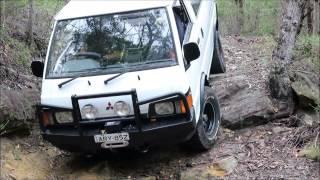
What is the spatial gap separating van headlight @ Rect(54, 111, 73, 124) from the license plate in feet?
1.23

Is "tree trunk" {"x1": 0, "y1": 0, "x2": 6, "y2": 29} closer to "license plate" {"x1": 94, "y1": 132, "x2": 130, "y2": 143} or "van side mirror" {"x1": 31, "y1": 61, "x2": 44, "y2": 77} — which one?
"van side mirror" {"x1": 31, "y1": 61, "x2": 44, "y2": 77}

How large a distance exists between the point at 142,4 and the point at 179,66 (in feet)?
3.21

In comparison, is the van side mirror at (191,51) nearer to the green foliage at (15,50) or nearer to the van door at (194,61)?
the van door at (194,61)

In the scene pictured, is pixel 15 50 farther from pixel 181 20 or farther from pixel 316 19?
pixel 316 19

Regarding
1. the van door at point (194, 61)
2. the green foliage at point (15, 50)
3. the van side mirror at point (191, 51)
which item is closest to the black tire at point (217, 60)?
the van door at point (194, 61)

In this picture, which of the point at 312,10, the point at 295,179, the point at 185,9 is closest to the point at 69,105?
the point at 185,9

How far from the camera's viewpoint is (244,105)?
285 inches

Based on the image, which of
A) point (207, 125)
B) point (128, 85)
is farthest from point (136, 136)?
point (207, 125)

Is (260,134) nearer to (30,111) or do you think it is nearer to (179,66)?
(179,66)

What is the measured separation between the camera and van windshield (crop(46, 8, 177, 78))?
5.73m

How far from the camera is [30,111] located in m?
Result: 6.66

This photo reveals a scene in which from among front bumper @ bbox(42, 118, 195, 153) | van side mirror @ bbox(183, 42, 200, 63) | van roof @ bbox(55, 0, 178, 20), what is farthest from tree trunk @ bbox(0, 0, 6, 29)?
van side mirror @ bbox(183, 42, 200, 63)

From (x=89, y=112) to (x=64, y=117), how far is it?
0.32 m

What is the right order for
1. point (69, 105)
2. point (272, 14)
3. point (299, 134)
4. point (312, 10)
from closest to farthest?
1. point (69, 105)
2. point (299, 134)
3. point (312, 10)
4. point (272, 14)
